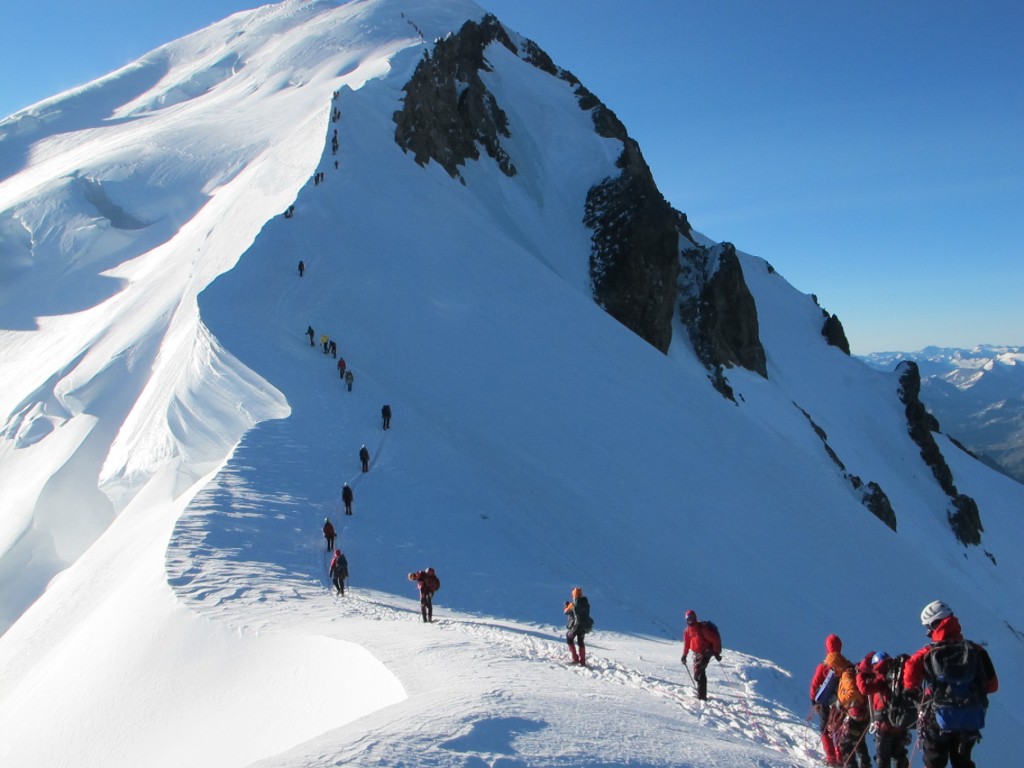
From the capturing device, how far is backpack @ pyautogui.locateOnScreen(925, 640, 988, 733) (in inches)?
215

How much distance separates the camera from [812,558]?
25234mm

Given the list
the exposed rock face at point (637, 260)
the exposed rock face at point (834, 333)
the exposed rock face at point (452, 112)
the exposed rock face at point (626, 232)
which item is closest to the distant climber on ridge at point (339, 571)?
the exposed rock face at point (452, 112)

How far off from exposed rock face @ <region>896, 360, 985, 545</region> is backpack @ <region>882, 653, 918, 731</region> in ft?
199

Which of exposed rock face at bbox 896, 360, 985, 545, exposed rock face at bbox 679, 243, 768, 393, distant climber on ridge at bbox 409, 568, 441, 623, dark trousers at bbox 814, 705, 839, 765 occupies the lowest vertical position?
dark trousers at bbox 814, 705, 839, 765

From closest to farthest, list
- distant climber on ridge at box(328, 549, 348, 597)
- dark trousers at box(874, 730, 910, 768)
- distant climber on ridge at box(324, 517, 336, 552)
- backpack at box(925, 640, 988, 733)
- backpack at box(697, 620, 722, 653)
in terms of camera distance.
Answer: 1. backpack at box(925, 640, 988, 733)
2. dark trousers at box(874, 730, 910, 768)
3. backpack at box(697, 620, 722, 653)
4. distant climber on ridge at box(328, 549, 348, 597)
5. distant climber on ridge at box(324, 517, 336, 552)

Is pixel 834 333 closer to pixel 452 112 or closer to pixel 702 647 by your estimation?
pixel 452 112

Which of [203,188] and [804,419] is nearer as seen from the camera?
[203,188]

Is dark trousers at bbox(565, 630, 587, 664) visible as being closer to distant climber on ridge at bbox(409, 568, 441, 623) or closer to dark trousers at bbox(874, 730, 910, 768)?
distant climber on ridge at bbox(409, 568, 441, 623)

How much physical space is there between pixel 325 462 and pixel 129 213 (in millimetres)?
35553

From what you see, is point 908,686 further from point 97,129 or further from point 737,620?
point 97,129

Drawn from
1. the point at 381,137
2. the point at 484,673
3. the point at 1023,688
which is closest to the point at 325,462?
the point at 484,673

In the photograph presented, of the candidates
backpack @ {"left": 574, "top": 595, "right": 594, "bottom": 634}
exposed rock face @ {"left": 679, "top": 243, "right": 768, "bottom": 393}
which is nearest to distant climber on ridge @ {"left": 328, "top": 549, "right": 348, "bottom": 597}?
backpack @ {"left": 574, "top": 595, "right": 594, "bottom": 634}

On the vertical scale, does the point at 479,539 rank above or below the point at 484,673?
above

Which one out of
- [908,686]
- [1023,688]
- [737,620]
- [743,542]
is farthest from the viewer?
[1023,688]
